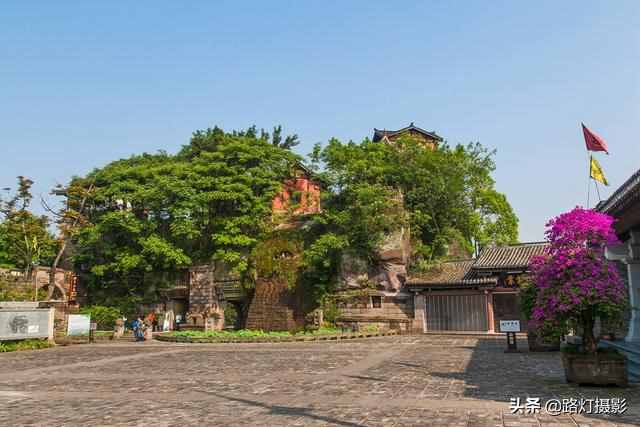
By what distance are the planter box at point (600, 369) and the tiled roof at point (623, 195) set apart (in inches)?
171

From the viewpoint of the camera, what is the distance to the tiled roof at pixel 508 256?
24922 millimetres

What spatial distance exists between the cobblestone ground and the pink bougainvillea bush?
1.29m

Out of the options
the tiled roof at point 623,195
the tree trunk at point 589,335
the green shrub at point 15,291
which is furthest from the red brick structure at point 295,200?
the tree trunk at point 589,335

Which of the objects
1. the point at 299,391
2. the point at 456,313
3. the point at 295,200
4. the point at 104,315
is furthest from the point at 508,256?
the point at 104,315

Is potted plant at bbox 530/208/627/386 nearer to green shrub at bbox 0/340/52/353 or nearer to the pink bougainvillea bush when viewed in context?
the pink bougainvillea bush

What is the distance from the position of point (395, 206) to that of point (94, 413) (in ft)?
78.2

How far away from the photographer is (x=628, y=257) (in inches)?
595

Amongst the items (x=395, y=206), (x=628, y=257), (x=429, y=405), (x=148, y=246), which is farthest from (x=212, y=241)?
(x=429, y=405)

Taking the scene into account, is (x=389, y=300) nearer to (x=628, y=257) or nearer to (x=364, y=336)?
(x=364, y=336)

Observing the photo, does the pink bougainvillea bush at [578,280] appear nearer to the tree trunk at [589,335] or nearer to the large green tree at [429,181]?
the tree trunk at [589,335]

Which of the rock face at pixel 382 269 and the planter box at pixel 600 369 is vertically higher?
the rock face at pixel 382 269

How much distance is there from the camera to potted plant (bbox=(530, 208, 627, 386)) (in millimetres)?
8914

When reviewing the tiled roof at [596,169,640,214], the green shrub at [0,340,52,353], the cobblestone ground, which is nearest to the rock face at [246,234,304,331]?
the green shrub at [0,340,52,353]

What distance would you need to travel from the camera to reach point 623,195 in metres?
12.2
